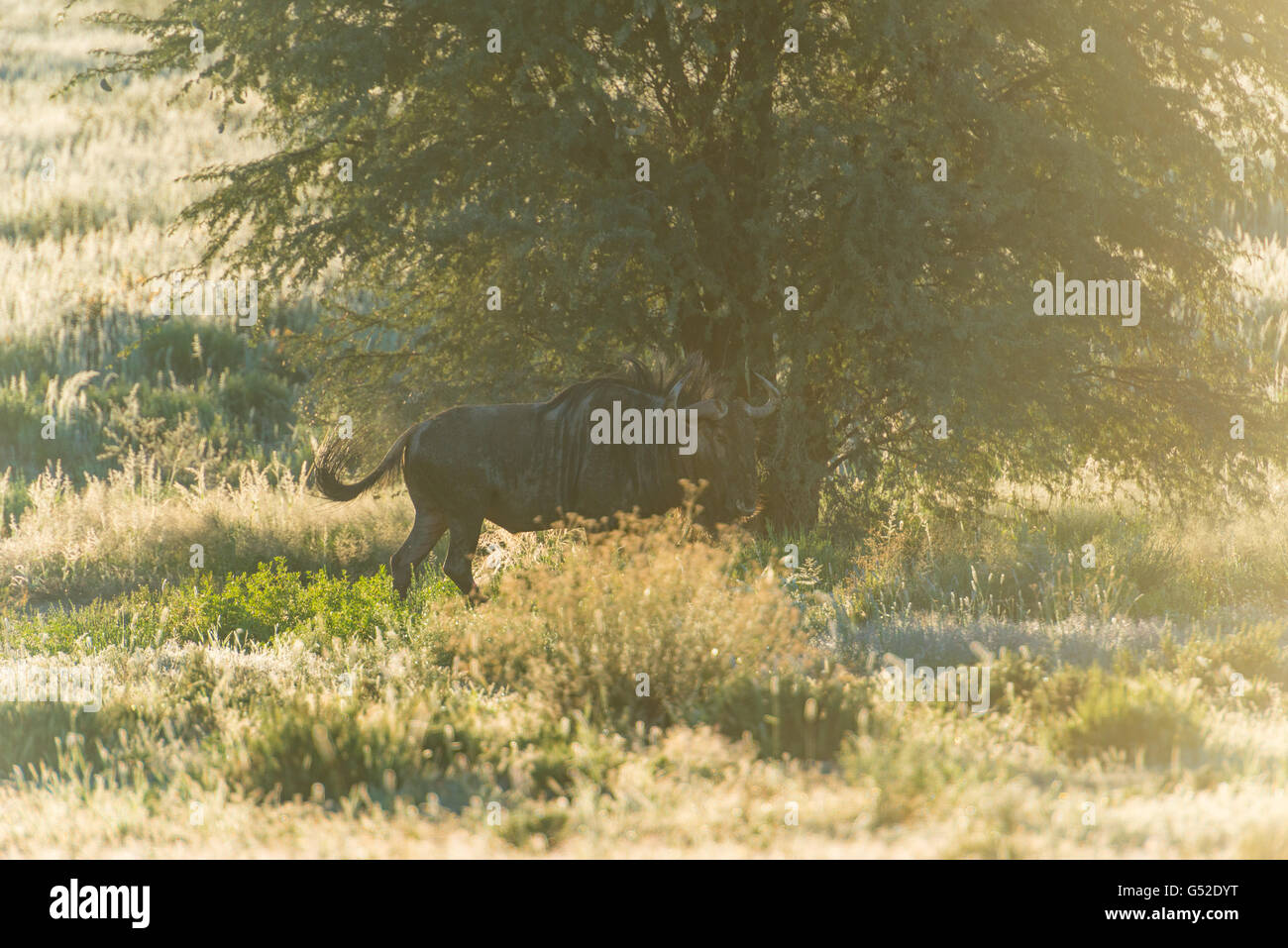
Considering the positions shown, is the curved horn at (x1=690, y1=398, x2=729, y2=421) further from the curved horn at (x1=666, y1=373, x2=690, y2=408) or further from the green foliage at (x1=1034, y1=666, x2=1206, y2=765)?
the green foliage at (x1=1034, y1=666, x2=1206, y2=765)

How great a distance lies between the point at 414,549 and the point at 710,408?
252cm

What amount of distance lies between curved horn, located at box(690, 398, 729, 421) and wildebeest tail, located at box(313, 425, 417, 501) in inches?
84.6

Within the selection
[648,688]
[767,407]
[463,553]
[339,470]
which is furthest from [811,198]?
[648,688]

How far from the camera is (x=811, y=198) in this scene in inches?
419

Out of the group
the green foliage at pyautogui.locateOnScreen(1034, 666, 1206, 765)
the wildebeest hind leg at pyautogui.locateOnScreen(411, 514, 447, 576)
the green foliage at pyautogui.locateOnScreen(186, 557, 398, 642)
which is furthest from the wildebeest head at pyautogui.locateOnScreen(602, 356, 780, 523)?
the green foliage at pyautogui.locateOnScreen(1034, 666, 1206, 765)

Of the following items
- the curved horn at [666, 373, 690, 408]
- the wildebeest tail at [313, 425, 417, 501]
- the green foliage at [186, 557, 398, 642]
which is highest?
the curved horn at [666, 373, 690, 408]

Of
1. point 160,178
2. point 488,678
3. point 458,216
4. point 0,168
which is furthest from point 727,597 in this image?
point 0,168

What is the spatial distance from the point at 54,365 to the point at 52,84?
23358 mm

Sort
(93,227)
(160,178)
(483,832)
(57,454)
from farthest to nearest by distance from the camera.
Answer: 1. (160,178)
2. (93,227)
3. (57,454)
4. (483,832)

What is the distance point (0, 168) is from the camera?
32.1 meters

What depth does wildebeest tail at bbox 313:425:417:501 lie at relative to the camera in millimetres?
9859

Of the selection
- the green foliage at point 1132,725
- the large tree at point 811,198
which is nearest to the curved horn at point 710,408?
the large tree at point 811,198

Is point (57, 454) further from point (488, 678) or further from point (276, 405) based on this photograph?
point (488, 678)

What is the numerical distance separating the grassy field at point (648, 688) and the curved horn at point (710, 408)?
893 millimetres
